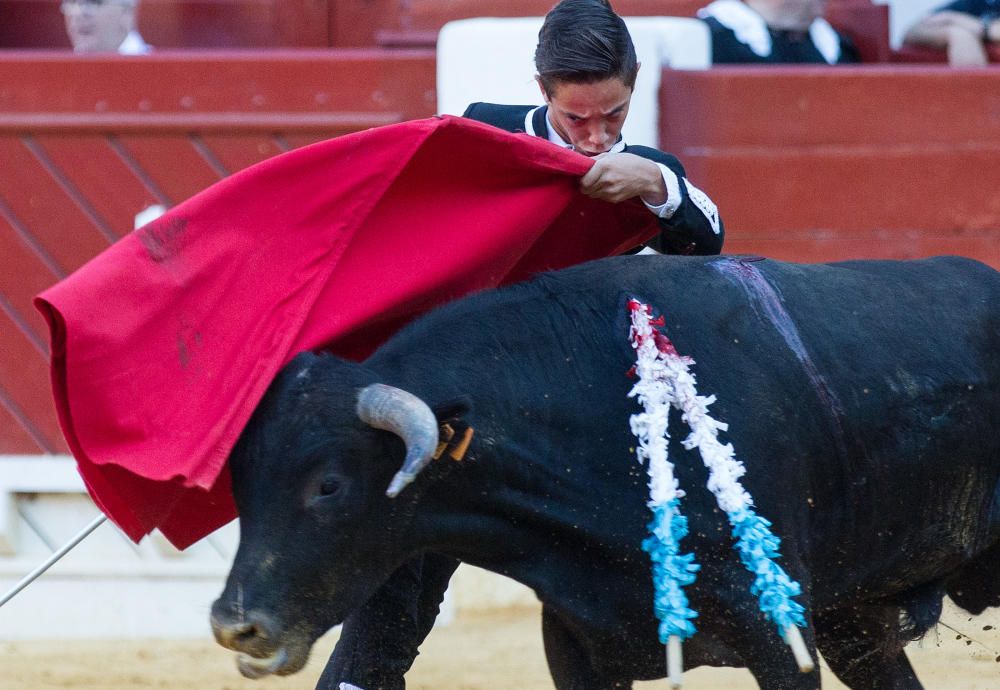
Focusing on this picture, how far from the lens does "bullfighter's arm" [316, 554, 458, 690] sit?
2.78 metres

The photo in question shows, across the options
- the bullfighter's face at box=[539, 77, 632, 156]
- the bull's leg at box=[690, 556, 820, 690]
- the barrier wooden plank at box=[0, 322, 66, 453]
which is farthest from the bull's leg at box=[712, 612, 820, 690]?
the barrier wooden plank at box=[0, 322, 66, 453]

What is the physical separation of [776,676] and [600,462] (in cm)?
43

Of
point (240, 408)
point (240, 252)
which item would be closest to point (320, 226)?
point (240, 252)

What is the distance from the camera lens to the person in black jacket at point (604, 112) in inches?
104

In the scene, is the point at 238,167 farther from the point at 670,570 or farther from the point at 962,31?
the point at 670,570

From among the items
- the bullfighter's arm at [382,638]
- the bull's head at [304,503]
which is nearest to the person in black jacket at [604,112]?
the bull's head at [304,503]

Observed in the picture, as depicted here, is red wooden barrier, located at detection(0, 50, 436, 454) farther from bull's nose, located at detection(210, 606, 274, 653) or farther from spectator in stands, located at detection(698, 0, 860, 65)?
bull's nose, located at detection(210, 606, 274, 653)

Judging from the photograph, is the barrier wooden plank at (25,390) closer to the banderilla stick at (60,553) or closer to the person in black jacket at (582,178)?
the banderilla stick at (60,553)

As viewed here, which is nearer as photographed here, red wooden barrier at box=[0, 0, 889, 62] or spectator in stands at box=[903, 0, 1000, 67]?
spectator in stands at box=[903, 0, 1000, 67]

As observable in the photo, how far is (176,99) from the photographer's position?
480cm

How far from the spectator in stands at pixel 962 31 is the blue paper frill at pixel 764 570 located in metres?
3.17

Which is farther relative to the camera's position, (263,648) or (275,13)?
→ (275,13)

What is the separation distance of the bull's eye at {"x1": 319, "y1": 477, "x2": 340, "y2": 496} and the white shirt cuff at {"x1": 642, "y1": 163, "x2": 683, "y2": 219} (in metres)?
0.78

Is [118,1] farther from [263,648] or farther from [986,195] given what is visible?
[263,648]
